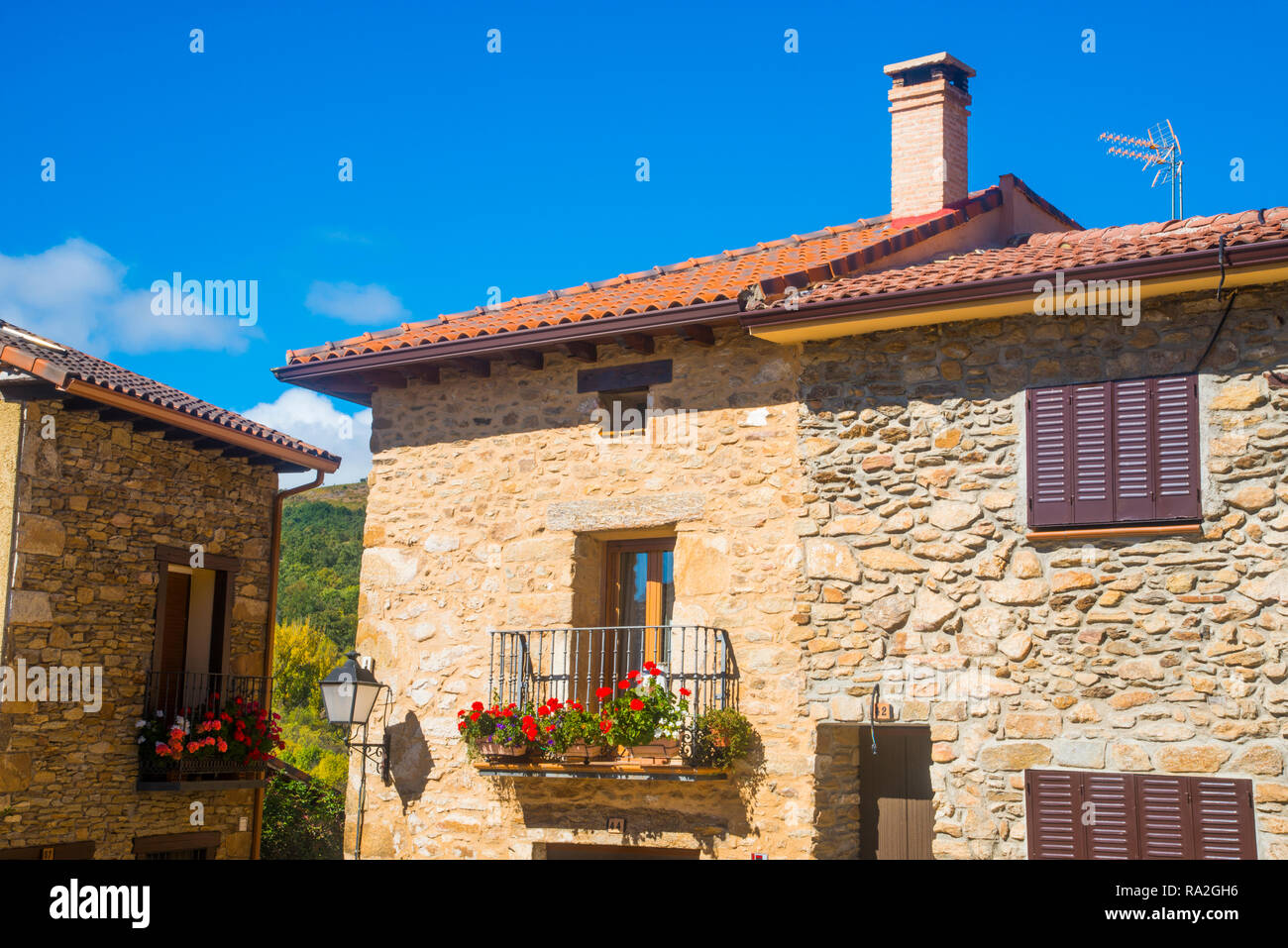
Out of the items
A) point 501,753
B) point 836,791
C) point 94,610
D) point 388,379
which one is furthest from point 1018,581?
point 94,610

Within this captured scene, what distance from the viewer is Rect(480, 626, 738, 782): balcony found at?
917 cm

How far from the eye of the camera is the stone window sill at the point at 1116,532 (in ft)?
25.7

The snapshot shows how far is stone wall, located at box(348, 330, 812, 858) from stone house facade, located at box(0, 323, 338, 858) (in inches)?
114

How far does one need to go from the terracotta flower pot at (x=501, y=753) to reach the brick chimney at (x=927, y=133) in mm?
6014

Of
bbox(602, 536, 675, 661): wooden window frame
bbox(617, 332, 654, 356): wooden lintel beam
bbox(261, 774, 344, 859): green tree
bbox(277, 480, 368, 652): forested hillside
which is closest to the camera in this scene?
bbox(617, 332, 654, 356): wooden lintel beam

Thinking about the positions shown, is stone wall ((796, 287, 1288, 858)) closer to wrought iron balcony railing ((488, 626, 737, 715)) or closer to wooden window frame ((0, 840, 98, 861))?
wrought iron balcony railing ((488, 626, 737, 715))

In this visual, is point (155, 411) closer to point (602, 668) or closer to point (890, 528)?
point (602, 668)

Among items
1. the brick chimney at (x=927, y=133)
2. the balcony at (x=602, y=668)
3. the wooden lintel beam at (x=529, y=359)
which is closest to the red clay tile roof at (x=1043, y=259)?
the brick chimney at (x=927, y=133)

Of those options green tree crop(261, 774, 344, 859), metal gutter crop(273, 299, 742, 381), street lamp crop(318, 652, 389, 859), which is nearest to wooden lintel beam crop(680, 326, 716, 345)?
metal gutter crop(273, 299, 742, 381)

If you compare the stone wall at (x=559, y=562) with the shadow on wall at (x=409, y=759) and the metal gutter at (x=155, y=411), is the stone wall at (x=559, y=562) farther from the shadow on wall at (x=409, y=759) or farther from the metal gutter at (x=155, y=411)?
the metal gutter at (x=155, y=411)

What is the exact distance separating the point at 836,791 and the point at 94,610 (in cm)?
723

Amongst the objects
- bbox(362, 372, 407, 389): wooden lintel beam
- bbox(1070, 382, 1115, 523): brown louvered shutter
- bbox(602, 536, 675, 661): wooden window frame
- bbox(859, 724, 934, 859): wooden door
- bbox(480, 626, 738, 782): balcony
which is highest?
bbox(362, 372, 407, 389): wooden lintel beam
